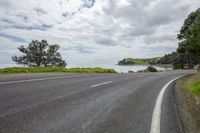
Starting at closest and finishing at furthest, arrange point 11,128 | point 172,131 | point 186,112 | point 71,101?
point 11,128
point 172,131
point 186,112
point 71,101

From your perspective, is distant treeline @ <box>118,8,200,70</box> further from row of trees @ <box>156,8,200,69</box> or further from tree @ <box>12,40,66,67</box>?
tree @ <box>12,40,66,67</box>

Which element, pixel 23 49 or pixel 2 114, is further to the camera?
pixel 23 49

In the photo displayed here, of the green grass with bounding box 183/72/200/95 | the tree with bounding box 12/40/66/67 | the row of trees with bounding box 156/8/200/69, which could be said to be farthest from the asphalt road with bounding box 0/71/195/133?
the tree with bounding box 12/40/66/67

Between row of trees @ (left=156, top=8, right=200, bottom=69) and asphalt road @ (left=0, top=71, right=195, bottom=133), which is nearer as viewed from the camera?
asphalt road @ (left=0, top=71, right=195, bottom=133)

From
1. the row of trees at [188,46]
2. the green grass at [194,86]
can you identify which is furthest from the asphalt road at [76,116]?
the row of trees at [188,46]

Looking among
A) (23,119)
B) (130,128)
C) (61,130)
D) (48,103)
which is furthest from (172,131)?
(48,103)

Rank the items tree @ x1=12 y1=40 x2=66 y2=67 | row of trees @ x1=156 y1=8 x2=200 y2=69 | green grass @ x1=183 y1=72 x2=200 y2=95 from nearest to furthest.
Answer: green grass @ x1=183 y1=72 x2=200 y2=95
row of trees @ x1=156 y1=8 x2=200 y2=69
tree @ x1=12 y1=40 x2=66 y2=67

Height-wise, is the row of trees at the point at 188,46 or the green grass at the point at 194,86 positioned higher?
the row of trees at the point at 188,46

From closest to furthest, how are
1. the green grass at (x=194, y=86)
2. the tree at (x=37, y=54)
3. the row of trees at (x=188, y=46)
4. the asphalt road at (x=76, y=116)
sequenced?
the asphalt road at (x=76, y=116), the green grass at (x=194, y=86), the row of trees at (x=188, y=46), the tree at (x=37, y=54)

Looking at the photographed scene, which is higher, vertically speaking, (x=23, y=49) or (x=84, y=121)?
(x=23, y=49)

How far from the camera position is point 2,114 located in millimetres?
5273

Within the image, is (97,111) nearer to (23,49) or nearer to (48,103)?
(48,103)

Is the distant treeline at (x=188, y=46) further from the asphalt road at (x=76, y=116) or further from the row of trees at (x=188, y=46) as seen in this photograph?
the asphalt road at (x=76, y=116)

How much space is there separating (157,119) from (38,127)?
281 centimetres
